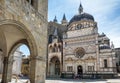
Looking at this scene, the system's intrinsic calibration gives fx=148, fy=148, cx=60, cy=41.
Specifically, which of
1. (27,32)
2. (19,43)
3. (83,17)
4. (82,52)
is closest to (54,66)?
(82,52)

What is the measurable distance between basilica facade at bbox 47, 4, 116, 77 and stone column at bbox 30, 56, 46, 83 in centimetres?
1884

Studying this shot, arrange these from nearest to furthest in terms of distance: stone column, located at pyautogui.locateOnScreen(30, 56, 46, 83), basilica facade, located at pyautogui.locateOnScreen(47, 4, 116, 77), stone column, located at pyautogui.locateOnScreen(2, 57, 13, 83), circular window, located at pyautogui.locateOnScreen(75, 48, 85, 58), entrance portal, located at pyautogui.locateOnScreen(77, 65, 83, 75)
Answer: stone column, located at pyautogui.locateOnScreen(30, 56, 46, 83) → stone column, located at pyautogui.locateOnScreen(2, 57, 13, 83) → basilica facade, located at pyautogui.locateOnScreen(47, 4, 116, 77) → entrance portal, located at pyautogui.locateOnScreen(77, 65, 83, 75) → circular window, located at pyautogui.locateOnScreen(75, 48, 85, 58)

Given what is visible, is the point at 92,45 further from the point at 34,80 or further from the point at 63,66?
the point at 34,80

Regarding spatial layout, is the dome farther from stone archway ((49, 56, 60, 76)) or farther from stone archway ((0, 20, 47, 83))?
stone archway ((0, 20, 47, 83))

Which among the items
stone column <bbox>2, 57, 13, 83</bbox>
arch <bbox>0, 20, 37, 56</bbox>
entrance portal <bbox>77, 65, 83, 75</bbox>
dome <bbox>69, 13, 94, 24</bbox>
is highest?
dome <bbox>69, 13, 94, 24</bbox>

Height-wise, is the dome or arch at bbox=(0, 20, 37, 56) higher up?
A: the dome

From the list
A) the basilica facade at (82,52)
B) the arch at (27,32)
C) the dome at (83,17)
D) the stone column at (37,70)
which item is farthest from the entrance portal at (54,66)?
the arch at (27,32)

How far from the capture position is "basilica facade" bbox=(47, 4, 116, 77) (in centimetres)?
2608

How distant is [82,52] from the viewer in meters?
28.6

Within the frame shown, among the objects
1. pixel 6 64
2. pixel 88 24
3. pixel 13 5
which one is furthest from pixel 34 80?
pixel 88 24

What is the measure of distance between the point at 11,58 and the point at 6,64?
55 centimetres

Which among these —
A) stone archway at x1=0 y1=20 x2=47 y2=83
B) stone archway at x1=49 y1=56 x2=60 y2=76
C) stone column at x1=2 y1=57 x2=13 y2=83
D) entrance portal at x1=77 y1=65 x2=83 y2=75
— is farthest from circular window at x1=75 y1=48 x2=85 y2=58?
stone column at x1=2 y1=57 x2=13 y2=83

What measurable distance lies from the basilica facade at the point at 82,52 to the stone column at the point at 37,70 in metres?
18.8

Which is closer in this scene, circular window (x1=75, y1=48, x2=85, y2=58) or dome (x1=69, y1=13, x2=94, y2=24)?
circular window (x1=75, y1=48, x2=85, y2=58)
